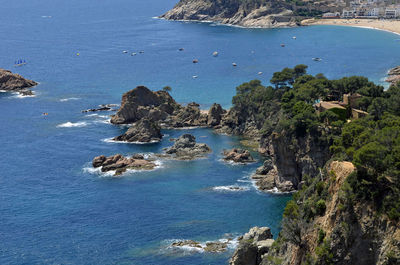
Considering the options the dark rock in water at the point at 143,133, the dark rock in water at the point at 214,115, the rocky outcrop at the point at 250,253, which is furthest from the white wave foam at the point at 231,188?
the dark rock in water at the point at 214,115

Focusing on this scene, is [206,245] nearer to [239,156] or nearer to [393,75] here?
[239,156]

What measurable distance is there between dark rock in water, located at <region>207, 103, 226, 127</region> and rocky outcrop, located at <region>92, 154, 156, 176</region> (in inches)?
1063

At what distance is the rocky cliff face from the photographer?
5456cm

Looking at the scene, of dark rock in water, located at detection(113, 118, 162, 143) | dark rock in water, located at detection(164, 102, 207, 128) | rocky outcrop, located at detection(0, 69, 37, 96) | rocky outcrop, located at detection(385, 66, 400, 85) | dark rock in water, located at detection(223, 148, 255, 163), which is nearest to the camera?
dark rock in water, located at detection(223, 148, 255, 163)

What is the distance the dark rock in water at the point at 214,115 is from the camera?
452ft

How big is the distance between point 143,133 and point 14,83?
68783 mm

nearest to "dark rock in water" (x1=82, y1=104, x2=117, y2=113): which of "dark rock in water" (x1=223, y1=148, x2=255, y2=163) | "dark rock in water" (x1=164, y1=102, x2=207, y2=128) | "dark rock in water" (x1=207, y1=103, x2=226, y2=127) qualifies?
"dark rock in water" (x1=164, y1=102, x2=207, y2=128)

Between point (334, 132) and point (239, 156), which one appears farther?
point (239, 156)

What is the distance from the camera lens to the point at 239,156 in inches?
4434

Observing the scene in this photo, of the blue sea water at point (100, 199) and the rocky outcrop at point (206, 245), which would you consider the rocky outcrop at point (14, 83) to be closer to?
the blue sea water at point (100, 199)

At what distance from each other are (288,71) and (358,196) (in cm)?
8013

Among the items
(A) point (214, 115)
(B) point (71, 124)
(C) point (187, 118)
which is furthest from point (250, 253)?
(B) point (71, 124)

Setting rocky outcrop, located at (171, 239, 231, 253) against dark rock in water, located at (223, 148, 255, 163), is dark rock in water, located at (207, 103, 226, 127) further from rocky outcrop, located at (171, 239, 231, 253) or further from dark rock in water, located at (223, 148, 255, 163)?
rocky outcrop, located at (171, 239, 231, 253)

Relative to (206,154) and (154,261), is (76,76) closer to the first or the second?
(206,154)
